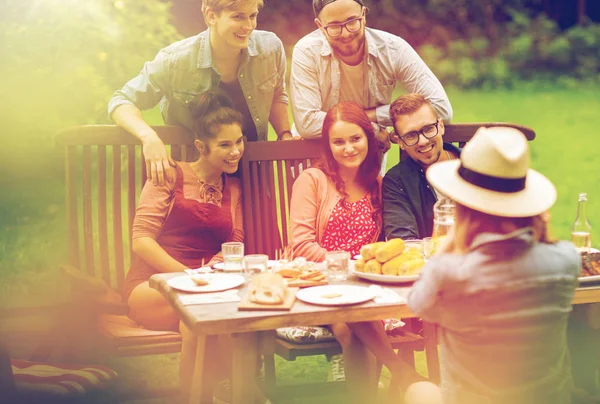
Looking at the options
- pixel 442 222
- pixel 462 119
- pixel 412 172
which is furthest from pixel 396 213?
pixel 462 119

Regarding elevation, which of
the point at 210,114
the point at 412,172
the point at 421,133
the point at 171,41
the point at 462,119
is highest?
the point at 171,41

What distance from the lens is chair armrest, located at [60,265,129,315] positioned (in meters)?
2.86

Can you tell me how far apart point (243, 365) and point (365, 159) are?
3.91 ft

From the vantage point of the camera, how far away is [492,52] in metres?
7.80

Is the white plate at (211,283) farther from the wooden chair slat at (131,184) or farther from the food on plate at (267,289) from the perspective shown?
the wooden chair slat at (131,184)

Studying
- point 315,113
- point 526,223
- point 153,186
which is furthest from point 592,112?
point 526,223

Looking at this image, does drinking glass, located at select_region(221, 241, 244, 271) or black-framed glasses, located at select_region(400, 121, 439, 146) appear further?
black-framed glasses, located at select_region(400, 121, 439, 146)

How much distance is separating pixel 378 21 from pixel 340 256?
467 centimetres

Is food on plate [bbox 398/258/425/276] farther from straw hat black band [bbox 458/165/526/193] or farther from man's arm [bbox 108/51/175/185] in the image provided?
man's arm [bbox 108/51/175/185]

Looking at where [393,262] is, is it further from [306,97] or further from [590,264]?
[306,97]

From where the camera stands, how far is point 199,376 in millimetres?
2646

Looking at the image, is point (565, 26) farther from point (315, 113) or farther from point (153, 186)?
point (153, 186)

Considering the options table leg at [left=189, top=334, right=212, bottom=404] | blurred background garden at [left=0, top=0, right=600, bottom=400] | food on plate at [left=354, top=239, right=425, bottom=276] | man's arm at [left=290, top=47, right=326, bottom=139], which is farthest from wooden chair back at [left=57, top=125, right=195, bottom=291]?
food on plate at [left=354, top=239, right=425, bottom=276]

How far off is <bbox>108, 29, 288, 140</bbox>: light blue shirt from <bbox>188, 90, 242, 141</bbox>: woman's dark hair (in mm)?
93
